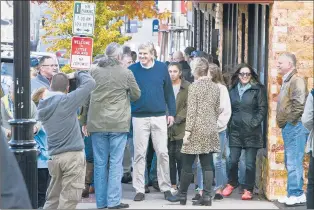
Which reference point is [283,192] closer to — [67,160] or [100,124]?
[100,124]

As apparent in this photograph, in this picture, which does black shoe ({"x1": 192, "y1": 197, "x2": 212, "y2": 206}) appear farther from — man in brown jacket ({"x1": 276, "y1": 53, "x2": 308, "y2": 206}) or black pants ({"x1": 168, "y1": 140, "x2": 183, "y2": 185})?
black pants ({"x1": 168, "y1": 140, "x2": 183, "y2": 185})

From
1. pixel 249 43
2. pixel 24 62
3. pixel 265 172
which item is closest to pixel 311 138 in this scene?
pixel 265 172

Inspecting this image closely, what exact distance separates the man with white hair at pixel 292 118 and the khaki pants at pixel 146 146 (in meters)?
1.43

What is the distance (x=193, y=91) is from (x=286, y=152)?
1.31 metres

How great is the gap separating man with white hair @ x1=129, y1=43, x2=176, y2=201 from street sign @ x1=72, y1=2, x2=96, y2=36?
1.90 m

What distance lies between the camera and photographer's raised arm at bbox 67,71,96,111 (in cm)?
902

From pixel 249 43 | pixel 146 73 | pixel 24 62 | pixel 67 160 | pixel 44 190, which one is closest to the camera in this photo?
pixel 24 62

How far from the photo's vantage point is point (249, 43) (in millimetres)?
15477

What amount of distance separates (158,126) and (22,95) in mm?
3673

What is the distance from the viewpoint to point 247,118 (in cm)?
1145

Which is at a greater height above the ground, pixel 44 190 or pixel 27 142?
pixel 27 142

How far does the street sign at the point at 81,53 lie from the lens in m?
12.0

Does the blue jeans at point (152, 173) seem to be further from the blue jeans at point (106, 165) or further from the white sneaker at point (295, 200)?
the white sneaker at point (295, 200)

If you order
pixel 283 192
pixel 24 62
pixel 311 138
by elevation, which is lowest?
pixel 283 192
